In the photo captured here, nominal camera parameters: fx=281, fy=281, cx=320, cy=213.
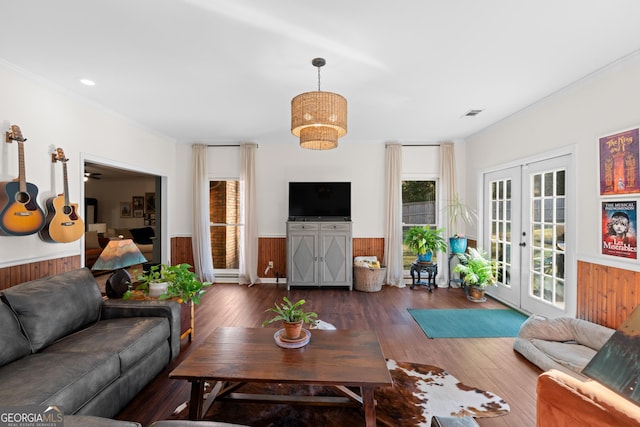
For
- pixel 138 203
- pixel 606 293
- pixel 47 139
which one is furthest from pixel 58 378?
pixel 138 203

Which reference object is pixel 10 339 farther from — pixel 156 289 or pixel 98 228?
pixel 98 228

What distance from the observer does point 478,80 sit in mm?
2912

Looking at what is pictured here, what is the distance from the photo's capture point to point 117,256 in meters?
2.70

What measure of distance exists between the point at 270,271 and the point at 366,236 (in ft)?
6.42

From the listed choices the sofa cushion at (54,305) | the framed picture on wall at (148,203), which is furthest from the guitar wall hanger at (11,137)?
the framed picture on wall at (148,203)

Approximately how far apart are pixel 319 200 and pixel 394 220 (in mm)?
1426

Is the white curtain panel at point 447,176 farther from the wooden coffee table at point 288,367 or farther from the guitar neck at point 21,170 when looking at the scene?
the guitar neck at point 21,170

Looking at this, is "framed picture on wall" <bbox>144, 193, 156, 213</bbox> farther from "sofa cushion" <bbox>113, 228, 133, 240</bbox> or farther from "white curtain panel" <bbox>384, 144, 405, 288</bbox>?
"white curtain panel" <bbox>384, 144, 405, 288</bbox>

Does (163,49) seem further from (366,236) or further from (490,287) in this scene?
(490,287)

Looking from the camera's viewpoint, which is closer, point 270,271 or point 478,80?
point 478,80

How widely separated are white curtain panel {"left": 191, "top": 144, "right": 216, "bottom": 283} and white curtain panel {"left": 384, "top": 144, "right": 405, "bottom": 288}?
3345 mm

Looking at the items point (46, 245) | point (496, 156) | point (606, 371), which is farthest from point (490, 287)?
point (46, 245)

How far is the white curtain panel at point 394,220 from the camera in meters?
5.15

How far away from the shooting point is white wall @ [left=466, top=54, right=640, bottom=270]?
2.48 m
